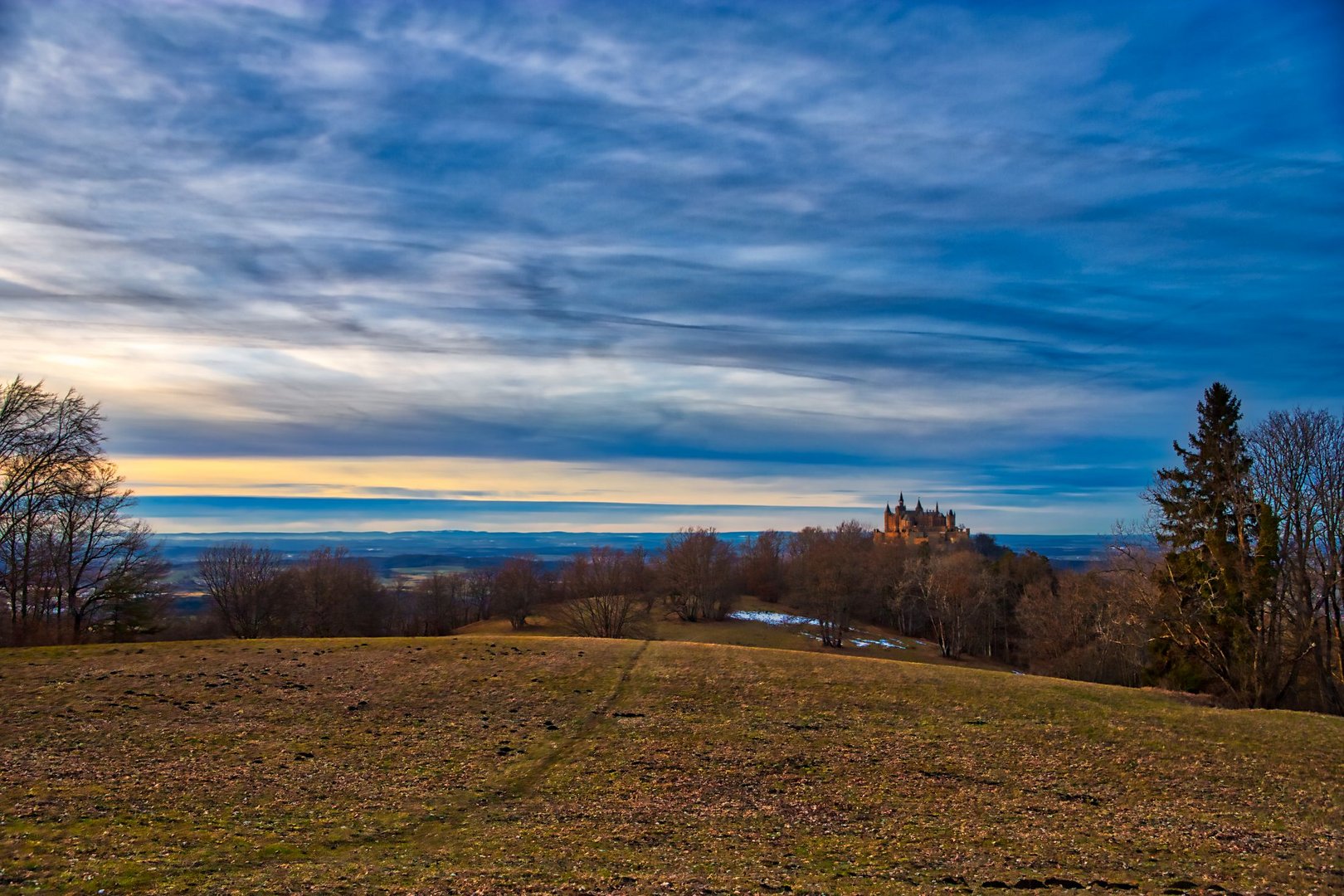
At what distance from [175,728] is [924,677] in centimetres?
2711

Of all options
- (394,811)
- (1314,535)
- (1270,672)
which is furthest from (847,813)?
(1314,535)

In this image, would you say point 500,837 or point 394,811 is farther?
point 394,811

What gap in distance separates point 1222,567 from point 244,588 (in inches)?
3103

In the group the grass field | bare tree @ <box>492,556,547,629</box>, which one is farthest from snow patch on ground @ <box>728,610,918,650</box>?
the grass field

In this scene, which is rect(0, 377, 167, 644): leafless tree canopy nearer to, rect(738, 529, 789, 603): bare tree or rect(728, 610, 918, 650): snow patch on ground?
rect(728, 610, 918, 650): snow patch on ground

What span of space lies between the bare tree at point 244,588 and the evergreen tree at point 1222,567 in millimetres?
71753

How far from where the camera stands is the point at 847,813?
16141 mm

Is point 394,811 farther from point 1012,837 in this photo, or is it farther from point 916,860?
point 1012,837

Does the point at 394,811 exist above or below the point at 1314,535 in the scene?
below

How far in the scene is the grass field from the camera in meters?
12.5

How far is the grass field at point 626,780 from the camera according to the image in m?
12.5

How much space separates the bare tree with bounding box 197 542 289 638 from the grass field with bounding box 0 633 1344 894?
42.3 m

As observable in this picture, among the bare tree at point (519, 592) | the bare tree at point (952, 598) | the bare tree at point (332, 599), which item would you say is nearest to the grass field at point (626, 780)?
the bare tree at point (332, 599)

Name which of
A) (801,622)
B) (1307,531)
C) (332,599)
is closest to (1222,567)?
(1307,531)
